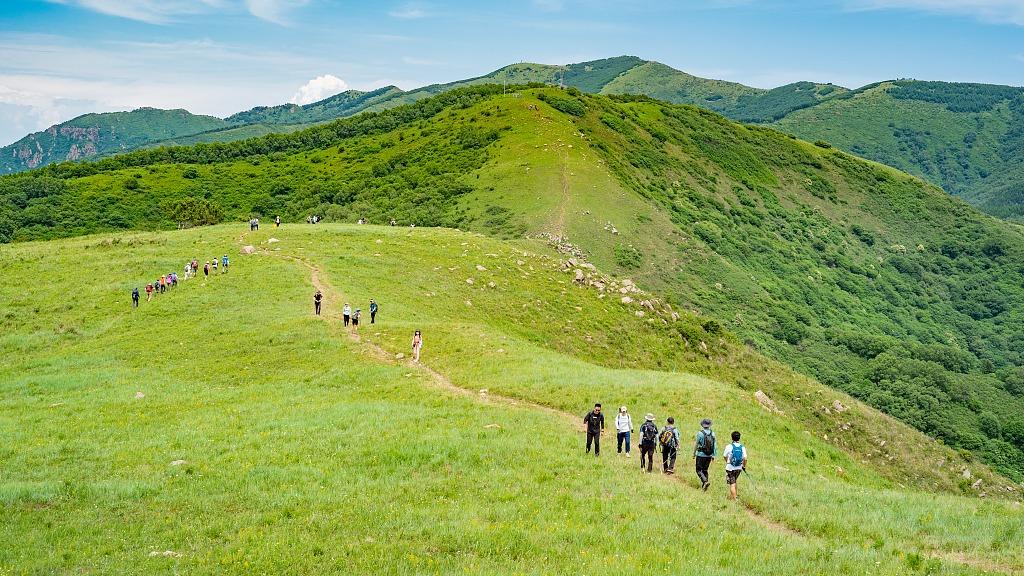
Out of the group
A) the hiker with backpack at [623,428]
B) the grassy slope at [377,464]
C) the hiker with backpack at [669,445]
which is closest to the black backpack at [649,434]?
the hiker with backpack at [669,445]

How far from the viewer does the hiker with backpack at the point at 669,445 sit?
1961 centimetres

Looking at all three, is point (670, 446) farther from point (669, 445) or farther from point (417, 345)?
point (417, 345)

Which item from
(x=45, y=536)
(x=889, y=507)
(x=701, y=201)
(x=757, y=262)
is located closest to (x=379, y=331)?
(x=45, y=536)

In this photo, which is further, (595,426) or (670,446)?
(595,426)

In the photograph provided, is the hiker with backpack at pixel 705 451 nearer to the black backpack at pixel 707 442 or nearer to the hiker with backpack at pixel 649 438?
the black backpack at pixel 707 442

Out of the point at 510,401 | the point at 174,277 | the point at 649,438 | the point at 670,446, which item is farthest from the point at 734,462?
the point at 174,277

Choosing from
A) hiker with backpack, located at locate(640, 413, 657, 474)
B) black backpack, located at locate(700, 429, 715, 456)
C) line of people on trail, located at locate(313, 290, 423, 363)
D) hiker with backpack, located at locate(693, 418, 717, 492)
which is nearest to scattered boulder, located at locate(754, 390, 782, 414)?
hiker with backpack, located at locate(640, 413, 657, 474)

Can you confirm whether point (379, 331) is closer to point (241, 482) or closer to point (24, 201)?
point (241, 482)

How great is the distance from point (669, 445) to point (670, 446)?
4cm

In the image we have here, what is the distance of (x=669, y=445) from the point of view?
64.6ft

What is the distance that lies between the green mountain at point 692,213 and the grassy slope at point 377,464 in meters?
23.0

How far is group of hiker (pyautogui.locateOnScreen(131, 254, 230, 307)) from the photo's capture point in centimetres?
4553

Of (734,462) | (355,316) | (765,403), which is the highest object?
(355,316)

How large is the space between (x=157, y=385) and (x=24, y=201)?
102372 millimetres
